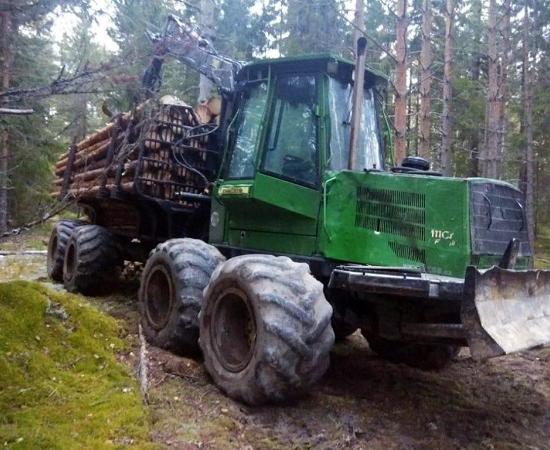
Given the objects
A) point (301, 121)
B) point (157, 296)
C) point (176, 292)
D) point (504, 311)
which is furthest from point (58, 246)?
point (504, 311)

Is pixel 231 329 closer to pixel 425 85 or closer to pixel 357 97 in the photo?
pixel 357 97

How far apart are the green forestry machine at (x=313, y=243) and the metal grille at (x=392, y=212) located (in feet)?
0.03

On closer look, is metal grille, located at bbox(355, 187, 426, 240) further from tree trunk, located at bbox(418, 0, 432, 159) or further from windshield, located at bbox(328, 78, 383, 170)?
tree trunk, located at bbox(418, 0, 432, 159)

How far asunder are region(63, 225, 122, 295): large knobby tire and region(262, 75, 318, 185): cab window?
3.74 metres

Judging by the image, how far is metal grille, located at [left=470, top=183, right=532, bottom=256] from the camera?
4207 mm

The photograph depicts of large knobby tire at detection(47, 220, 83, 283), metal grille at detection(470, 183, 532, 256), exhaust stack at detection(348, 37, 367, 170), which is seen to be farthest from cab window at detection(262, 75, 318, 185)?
large knobby tire at detection(47, 220, 83, 283)

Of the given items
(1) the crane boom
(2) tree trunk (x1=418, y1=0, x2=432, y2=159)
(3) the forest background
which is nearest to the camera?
A: (1) the crane boom

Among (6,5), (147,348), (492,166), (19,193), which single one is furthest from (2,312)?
(19,193)

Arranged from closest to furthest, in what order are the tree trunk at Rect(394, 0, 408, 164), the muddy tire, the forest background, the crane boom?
the muddy tire
the crane boom
the tree trunk at Rect(394, 0, 408, 164)
the forest background

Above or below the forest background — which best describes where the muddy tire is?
below

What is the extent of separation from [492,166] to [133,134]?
10813 mm

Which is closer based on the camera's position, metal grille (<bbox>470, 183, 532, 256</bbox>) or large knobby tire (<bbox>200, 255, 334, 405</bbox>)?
large knobby tire (<bbox>200, 255, 334, 405</bbox>)

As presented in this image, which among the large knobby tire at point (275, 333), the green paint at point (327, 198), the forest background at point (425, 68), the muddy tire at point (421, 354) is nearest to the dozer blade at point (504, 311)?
the green paint at point (327, 198)

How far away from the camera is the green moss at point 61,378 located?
3.14 meters
